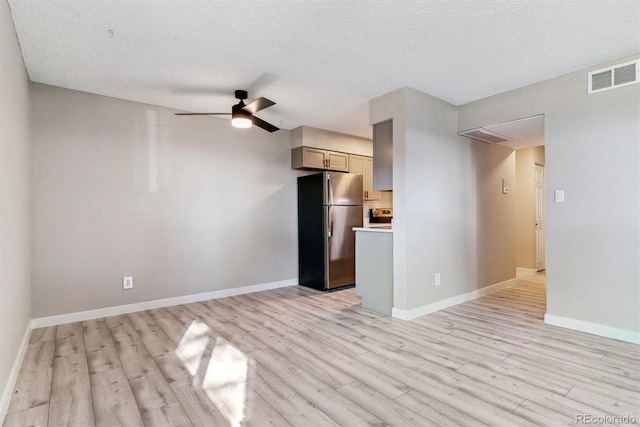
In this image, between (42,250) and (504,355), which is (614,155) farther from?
(42,250)

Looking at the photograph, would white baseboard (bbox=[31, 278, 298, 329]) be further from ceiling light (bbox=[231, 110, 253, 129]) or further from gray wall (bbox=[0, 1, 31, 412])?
ceiling light (bbox=[231, 110, 253, 129])

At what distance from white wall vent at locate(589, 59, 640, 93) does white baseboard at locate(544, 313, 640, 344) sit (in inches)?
83.4

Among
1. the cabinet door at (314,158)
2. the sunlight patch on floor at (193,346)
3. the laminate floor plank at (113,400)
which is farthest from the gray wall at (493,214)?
the laminate floor plank at (113,400)

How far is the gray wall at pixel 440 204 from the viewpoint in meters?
3.37

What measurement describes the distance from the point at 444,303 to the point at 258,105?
A: 118 inches

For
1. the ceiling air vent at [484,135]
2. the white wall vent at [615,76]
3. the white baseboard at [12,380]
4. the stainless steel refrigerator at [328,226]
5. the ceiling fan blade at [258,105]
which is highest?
the white wall vent at [615,76]

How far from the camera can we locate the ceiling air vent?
12.8 ft

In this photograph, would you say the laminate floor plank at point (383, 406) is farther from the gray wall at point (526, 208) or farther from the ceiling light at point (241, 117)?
the gray wall at point (526, 208)

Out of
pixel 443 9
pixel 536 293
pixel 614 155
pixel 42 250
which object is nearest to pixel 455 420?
pixel 443 9

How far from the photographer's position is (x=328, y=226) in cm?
464

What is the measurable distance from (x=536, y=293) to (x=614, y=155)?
2291mm

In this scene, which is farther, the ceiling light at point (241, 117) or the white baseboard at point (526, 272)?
the white baseboard at point (526, 272)

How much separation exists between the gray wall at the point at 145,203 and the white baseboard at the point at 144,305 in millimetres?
56

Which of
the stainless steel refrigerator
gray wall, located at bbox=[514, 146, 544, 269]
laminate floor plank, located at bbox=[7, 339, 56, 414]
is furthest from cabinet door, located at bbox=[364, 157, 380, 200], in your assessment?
laminate floor plank, located at bbox=[7, 339, 56, 414]
